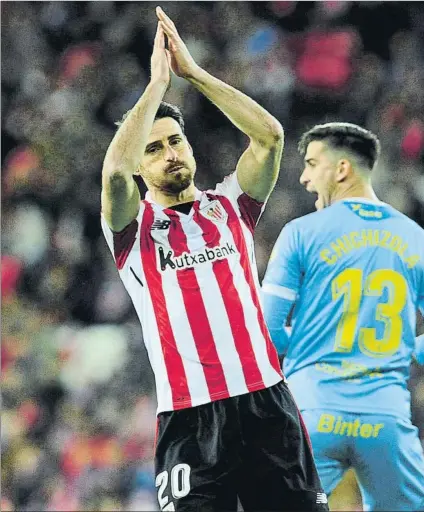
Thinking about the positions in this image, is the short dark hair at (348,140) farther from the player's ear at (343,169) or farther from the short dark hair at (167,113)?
the short dark hair at (167,113)

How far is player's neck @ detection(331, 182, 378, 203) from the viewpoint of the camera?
336 centimetres

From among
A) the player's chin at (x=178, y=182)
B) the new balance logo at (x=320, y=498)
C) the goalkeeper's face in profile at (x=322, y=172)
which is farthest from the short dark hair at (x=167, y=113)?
the new balance logo at (x=320, y=498)

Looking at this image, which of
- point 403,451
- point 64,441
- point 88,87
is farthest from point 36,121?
point 403,451

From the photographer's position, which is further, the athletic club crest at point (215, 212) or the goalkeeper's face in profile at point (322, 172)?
the goalkeeper's face in profile at point (322, 172)

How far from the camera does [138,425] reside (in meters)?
5.07

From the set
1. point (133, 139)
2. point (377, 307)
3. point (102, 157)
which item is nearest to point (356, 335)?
point (377, 307)

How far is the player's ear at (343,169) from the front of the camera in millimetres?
3400

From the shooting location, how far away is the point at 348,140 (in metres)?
3.46

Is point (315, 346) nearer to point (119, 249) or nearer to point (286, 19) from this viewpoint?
point (119, 249)

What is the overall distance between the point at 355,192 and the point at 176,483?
4.40 ft

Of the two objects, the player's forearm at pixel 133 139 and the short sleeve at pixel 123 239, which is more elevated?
the player's forearm at pixel 133 139

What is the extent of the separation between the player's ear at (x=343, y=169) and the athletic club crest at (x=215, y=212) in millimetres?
702

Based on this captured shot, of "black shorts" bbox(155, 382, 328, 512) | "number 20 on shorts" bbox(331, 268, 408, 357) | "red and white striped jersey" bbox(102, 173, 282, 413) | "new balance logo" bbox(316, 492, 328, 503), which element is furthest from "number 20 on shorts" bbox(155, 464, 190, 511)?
"number 20 on shorts" bbox(331, 268, 408, 357)

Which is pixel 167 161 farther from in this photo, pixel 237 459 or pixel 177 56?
pixel 237 459
